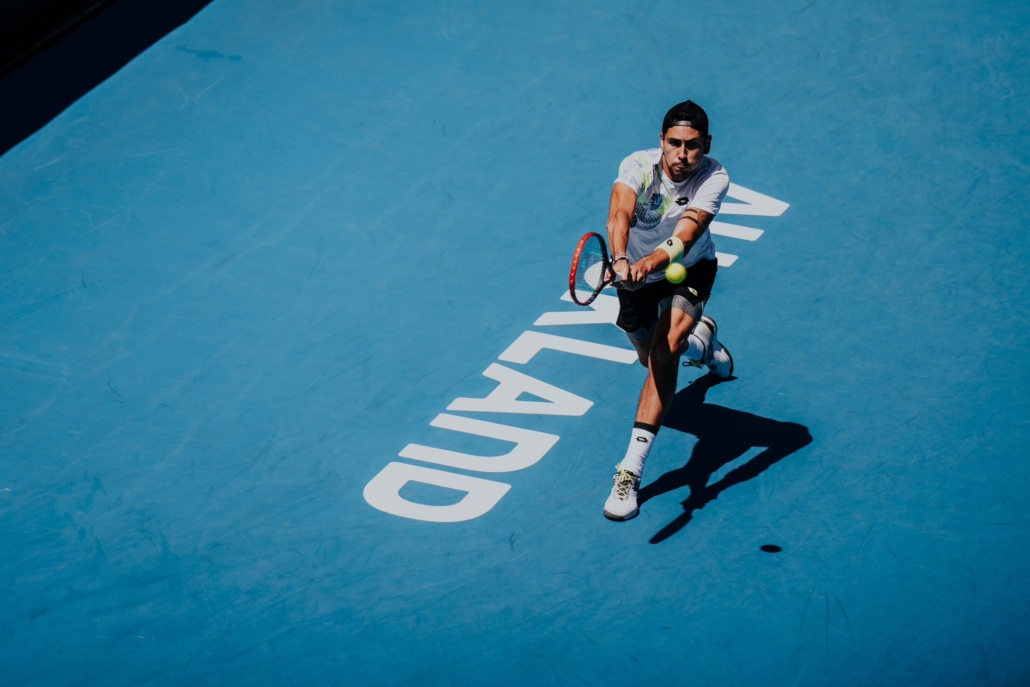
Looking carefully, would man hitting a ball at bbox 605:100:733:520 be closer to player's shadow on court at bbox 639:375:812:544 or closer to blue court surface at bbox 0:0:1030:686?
player's shadow on court at bbox 639:375:812:544

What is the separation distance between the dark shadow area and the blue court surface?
0.99ft

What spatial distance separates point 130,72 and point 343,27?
205 centimetres

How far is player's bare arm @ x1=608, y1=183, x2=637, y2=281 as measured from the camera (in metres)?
5.47

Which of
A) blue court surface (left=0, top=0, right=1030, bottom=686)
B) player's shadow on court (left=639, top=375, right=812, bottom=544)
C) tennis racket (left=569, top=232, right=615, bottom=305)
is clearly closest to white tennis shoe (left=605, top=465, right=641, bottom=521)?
blue court surface (left=0, top=0, right=1030, bottom=686)

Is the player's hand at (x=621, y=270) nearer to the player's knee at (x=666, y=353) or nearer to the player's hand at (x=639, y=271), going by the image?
the player's hand at (x=639, y=271)

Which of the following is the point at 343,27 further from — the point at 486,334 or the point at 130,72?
the point at 486,334

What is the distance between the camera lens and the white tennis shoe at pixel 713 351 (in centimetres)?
623

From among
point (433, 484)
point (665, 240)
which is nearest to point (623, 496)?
point (433, 484)

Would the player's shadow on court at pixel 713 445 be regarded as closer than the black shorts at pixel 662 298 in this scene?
No

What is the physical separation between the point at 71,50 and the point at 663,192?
701 cm

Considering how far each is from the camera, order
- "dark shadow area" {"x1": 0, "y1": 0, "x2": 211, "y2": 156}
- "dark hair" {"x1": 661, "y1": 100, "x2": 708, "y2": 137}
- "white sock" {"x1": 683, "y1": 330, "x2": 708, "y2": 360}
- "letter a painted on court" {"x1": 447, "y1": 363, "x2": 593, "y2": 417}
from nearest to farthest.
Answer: "dark hair" {"x1": 661, "y1": 100, "x2": 708, "y2": 137}, "white sock" {"x1": 683, "y1": 330, "x2": 708, "y2": 360}, "letter a painted on court" {"x1": 447, "y1": 363, "x2": 593, "y2": 417}, "dark shadow area" {"x1": 0, "y1": 0, "x2": 211, "y2": 156}

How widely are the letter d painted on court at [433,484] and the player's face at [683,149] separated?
82.3 inches

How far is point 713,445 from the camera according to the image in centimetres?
623

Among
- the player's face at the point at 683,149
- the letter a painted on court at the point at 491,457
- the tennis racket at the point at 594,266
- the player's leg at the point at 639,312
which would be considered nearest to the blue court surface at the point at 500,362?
the letter a painted on court at the point at 491,457
